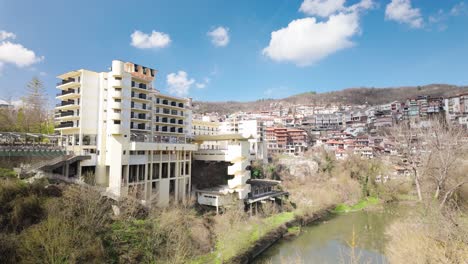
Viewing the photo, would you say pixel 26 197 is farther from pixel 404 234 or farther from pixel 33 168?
pixel 404 234

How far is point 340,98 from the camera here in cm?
14750

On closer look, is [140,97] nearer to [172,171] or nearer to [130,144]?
[130,144]

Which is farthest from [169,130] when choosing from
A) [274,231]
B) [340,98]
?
[340,98]

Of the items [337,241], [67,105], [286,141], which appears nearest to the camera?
[337,241]

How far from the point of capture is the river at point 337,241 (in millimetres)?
21578

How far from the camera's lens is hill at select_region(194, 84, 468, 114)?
4897 inches

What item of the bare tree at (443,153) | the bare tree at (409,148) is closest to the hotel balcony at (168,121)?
the bare tree at (409,148)

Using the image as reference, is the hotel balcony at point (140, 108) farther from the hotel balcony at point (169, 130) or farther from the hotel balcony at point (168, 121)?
the hotel balcony at point (169, 130)

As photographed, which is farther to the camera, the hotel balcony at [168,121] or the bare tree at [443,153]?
the hotel balcony at [168,121]

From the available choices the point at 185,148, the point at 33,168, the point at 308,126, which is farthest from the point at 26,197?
the point at 308,126

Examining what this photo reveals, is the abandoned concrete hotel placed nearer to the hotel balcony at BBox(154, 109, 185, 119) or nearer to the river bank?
the hotel balcony at BBox(154, 109, 185, 119)

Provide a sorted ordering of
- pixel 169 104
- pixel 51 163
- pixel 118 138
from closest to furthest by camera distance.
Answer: pixel 51 163, pixel 118 138, pixel 169 104

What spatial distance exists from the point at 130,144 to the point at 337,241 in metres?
21.3

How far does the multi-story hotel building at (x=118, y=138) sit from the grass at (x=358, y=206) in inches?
848
